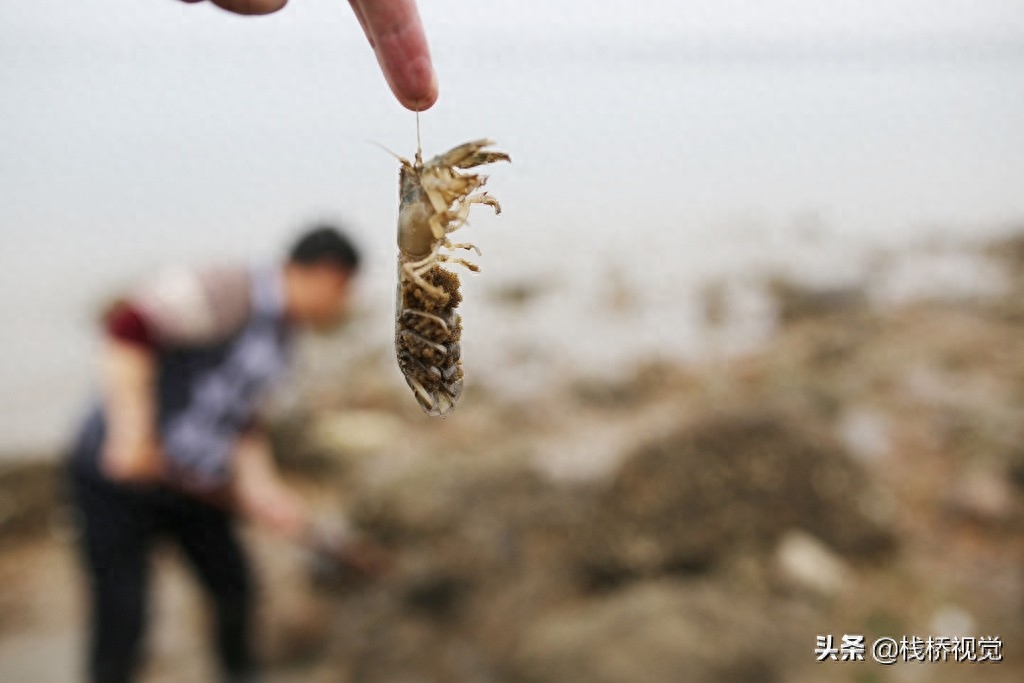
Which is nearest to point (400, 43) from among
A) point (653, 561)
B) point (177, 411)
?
point (177, 411)

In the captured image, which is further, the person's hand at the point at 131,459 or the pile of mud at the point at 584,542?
the pile of mud at the point at 584,542

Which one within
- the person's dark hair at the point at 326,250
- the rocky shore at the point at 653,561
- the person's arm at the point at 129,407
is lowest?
the rocky shore at the point at 653,561

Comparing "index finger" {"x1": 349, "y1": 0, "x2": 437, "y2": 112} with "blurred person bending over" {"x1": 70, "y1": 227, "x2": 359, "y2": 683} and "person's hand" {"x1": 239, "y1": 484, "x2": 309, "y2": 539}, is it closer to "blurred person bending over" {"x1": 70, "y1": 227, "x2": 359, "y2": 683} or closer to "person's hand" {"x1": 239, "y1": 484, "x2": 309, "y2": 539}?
"blurred person bending over" {"x1": 70, "y1": 227, "x2": 359, "y2": 683}

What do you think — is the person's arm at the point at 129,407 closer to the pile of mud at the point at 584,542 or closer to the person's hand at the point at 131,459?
the person's hand at the point at 131,459

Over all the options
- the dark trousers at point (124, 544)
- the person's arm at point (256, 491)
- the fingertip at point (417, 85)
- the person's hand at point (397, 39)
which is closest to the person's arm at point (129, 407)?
the dark trousers at point (124, 544)

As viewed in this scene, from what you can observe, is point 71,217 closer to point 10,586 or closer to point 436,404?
point 10,586
